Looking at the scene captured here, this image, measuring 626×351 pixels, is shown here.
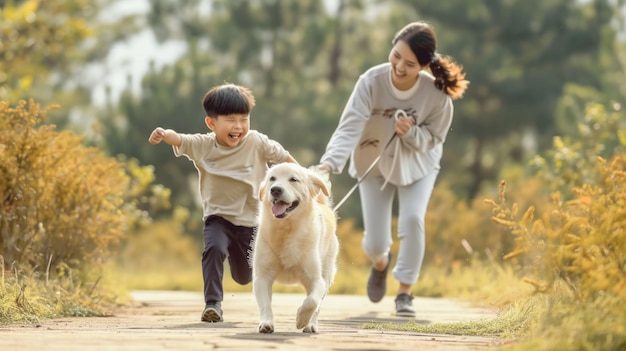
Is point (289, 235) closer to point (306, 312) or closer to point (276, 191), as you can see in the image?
point (276, 191)

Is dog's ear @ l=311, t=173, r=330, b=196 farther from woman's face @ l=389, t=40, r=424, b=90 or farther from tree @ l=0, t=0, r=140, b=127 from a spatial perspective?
tree @ l=0, t=0, r=140, b=127

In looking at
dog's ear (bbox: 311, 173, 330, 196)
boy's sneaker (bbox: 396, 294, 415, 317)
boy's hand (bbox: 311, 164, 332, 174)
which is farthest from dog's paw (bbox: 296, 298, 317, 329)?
boy's sneaker (bbox: 396, 294, 415, 317)

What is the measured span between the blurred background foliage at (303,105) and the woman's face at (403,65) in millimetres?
1970

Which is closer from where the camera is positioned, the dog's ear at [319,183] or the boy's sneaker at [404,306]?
the dog's ear at [319,183]

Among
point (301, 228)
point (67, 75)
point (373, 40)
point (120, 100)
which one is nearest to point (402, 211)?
point (301, 228)

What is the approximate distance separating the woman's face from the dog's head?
204 cm

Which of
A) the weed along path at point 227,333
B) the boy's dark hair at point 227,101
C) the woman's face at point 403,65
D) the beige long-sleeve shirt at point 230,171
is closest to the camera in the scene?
the weed along path at point 227,333

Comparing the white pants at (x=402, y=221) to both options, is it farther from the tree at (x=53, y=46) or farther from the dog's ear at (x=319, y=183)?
the tree at (x=53, y=46)

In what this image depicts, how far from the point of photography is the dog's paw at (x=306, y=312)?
635 cm

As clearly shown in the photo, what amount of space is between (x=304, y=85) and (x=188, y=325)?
20.3 meters

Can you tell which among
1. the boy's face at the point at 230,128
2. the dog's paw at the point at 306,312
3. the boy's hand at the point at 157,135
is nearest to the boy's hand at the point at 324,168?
the boy's face at the point at 230,128

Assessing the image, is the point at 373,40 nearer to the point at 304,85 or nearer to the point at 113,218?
the point at 304,85

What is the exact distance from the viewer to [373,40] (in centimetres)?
3067

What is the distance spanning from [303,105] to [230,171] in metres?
18.3
